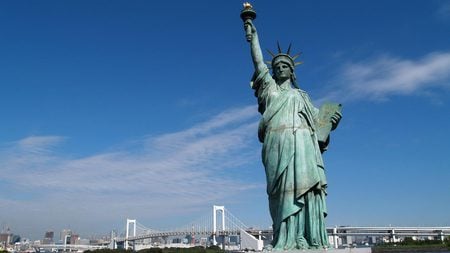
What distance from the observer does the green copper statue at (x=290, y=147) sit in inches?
346

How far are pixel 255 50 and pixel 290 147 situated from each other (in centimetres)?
259

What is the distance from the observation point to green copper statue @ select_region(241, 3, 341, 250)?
8781mm

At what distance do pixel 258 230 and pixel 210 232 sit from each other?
1210cm

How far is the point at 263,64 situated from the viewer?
33.9ft

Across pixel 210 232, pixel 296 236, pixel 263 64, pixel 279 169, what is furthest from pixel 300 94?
pixel 210 232

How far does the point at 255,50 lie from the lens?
1040cm

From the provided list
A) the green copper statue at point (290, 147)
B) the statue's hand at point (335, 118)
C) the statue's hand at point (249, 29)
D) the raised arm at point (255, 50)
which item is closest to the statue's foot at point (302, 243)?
the green copper statue at point (290, 147)

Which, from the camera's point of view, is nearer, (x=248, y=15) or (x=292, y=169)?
(x=292, y=169)

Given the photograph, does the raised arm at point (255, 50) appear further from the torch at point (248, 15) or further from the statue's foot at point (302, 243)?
the statue's foot at point (302, 243)

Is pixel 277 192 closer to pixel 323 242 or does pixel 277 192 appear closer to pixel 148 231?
pixel 323 242

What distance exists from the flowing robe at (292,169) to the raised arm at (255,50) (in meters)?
0.24

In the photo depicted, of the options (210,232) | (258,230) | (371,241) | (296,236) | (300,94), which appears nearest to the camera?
(296,236)

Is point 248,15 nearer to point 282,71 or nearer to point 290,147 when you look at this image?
point 282,71

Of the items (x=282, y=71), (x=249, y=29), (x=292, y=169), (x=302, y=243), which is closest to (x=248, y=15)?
(x=249, y=29)
